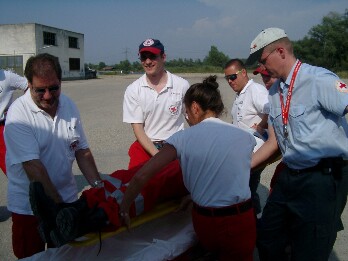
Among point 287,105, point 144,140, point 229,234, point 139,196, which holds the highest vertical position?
point 287,105

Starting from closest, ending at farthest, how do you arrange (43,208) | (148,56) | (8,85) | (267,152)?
(43,208), (267,152), (148,56), (8,85)

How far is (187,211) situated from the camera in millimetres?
3076

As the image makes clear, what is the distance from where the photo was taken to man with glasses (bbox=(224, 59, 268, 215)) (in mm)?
4090

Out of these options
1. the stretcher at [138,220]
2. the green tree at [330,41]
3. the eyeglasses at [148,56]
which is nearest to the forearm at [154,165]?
the stretcher at [138,220]

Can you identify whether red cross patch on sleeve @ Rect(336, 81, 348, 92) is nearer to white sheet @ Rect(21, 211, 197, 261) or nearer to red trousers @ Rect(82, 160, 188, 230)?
red trousers @ Rect(82, 160, 188, 230)

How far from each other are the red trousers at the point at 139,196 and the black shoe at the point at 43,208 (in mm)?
257

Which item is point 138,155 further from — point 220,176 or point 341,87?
point 341,87

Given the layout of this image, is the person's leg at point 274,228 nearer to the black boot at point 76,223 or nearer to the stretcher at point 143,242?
the stretcher at point 143,242

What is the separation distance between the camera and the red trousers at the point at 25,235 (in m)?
2.57

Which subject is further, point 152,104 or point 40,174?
point 152,104

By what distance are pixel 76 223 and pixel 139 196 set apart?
61cm

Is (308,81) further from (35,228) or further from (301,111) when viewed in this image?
(35,228)

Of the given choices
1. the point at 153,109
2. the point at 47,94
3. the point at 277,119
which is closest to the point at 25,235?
the point at 47,94

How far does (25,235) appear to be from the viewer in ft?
8.53
